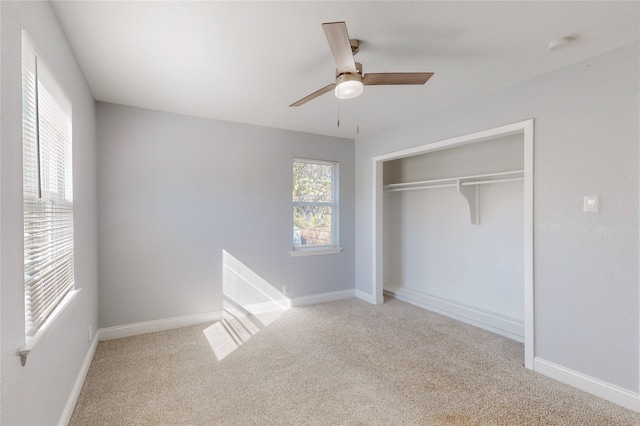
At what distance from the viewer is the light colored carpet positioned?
6.79ft

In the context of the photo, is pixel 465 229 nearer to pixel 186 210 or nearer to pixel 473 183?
pixel 473 183

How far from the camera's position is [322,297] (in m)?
4.57

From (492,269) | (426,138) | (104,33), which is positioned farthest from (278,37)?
(492,269)

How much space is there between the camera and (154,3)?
1732 mm

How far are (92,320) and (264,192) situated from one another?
7.32 ft

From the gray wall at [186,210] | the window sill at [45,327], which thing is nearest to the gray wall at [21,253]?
the window sill at [45,327]

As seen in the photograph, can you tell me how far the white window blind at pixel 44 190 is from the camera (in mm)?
1459

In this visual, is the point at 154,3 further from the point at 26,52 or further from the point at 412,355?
the point at 412,355

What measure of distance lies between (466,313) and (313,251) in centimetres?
209

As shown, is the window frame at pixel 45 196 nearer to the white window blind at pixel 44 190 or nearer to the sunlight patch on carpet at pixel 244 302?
the white window blind at pixel 44 190

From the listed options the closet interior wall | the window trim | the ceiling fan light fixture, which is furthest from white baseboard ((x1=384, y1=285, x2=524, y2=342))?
the window trim

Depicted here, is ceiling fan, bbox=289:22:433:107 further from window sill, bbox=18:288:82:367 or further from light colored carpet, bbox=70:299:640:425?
light colored carpet, bbox=70:299:640:425

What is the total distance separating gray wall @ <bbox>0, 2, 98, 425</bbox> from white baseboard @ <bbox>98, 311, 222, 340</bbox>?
740mm

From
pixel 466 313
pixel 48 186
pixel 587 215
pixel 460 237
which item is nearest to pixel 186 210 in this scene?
pixel 48 186
